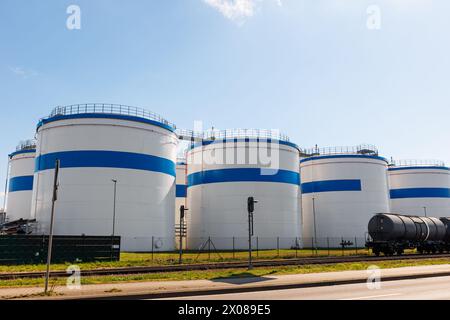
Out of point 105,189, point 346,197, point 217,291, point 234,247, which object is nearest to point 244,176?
point 234,247

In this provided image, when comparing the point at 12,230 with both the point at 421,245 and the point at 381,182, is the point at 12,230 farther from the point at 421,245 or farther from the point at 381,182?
the point at 381,182

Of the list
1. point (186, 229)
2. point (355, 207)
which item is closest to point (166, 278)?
point (186, 229)

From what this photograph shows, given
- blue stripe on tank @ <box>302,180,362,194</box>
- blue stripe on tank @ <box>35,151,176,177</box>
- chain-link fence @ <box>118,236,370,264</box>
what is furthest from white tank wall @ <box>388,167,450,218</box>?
blue stripe on tank @ <box>35,151,176,177</box>

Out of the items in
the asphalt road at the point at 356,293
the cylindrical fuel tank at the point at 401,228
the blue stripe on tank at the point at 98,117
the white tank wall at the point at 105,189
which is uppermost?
the blue stripe on tank at the point at 98,117

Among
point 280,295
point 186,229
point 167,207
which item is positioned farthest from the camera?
point 186,229

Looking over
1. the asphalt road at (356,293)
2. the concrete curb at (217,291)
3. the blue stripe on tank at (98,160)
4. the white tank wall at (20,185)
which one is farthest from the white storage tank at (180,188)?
the asphalt road at (356,293)

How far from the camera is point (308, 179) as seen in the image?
62031mm

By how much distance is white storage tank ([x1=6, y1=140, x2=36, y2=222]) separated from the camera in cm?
5387

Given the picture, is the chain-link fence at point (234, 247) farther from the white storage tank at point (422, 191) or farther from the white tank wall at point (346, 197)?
the white storage tank at point (422, 191)

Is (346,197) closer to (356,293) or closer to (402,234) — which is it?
(402,234)

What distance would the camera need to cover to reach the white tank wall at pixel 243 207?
157 ft

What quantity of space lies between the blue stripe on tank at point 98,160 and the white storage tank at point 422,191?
1954 inches

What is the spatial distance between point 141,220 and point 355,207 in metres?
32.0

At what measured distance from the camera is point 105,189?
39.4 metres
